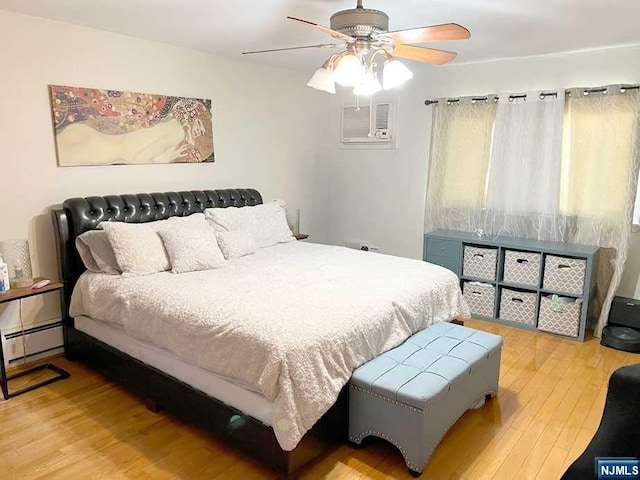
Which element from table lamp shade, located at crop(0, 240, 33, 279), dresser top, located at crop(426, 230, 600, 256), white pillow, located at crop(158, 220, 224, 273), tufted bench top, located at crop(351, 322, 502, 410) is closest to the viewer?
tufted bench top, located at crop(351, 322, 502, 410)

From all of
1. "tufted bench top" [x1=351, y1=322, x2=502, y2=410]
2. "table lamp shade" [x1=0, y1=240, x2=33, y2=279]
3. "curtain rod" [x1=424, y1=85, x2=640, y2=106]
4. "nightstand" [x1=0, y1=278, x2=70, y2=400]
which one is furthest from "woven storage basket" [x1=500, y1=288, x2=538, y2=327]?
"table lamp shade" [x1=0, y1=240, x2=33, y2=279]

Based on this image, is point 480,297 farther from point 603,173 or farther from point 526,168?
point 603,173

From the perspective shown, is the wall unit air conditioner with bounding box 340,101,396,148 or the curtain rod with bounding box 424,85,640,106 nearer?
the curtain rod with bounding box 424,85,640,106

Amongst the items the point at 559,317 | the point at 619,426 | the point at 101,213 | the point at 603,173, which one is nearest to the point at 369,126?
the point at 603,173

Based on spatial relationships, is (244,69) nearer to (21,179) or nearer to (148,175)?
(148,175)

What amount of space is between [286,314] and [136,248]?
52.2 inches

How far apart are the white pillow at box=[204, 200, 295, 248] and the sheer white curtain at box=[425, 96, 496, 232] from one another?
5.25ft

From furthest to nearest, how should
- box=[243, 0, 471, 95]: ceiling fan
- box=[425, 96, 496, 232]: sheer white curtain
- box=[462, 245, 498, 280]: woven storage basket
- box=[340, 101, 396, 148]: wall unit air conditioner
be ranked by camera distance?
box=[340, 101, 396, 148]: wall unit air conditioner → box=[425, 96, 496, 232]: sheer white curtain → box=[462, 245, 498, 280]: woven storage basket → box=[243, 0, 471, 95]: ceiling fan

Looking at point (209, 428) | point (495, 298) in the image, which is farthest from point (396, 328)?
point (495, 298)

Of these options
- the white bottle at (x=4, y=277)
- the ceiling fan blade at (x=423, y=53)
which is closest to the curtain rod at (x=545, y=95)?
the ceiling fan blade at (x=423, y=53)

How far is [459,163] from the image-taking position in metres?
4.48

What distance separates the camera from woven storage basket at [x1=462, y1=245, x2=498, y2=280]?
407 cm

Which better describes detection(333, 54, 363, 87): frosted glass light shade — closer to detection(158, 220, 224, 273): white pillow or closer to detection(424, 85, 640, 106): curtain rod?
detection(158, 220, 224, 273): white pillow

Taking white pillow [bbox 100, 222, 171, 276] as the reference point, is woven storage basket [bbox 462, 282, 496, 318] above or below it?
below
